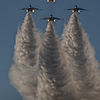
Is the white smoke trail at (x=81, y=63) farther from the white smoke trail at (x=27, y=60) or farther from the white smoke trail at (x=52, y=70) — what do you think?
the white smoke trail at (x=27, y=60)

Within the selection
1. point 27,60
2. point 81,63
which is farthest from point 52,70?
point 27,60

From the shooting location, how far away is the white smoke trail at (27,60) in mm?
117000

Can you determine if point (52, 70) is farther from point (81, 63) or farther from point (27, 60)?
point (27, 60)

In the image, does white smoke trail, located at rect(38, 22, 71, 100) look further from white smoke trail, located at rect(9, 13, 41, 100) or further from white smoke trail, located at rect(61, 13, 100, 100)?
white smoke trail, located at rect(9, 13, 41, 100)

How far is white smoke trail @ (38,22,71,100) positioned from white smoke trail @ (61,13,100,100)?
205 inches

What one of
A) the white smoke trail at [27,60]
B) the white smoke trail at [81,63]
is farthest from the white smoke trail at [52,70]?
the white smoke trail at [27,60]

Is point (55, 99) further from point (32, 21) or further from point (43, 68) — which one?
point (32, 21)

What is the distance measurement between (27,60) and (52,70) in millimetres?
15316

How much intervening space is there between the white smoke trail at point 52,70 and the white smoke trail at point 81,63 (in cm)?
521

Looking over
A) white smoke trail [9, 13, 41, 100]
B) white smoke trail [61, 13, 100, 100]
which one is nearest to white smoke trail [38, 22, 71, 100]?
white smoke trail [61, 13, 100, 100]

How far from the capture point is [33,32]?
119 m

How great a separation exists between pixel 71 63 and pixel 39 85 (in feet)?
35.8

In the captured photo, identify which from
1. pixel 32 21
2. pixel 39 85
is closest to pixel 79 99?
pixel 39 85

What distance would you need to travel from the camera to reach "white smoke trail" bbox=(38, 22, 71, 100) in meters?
105
